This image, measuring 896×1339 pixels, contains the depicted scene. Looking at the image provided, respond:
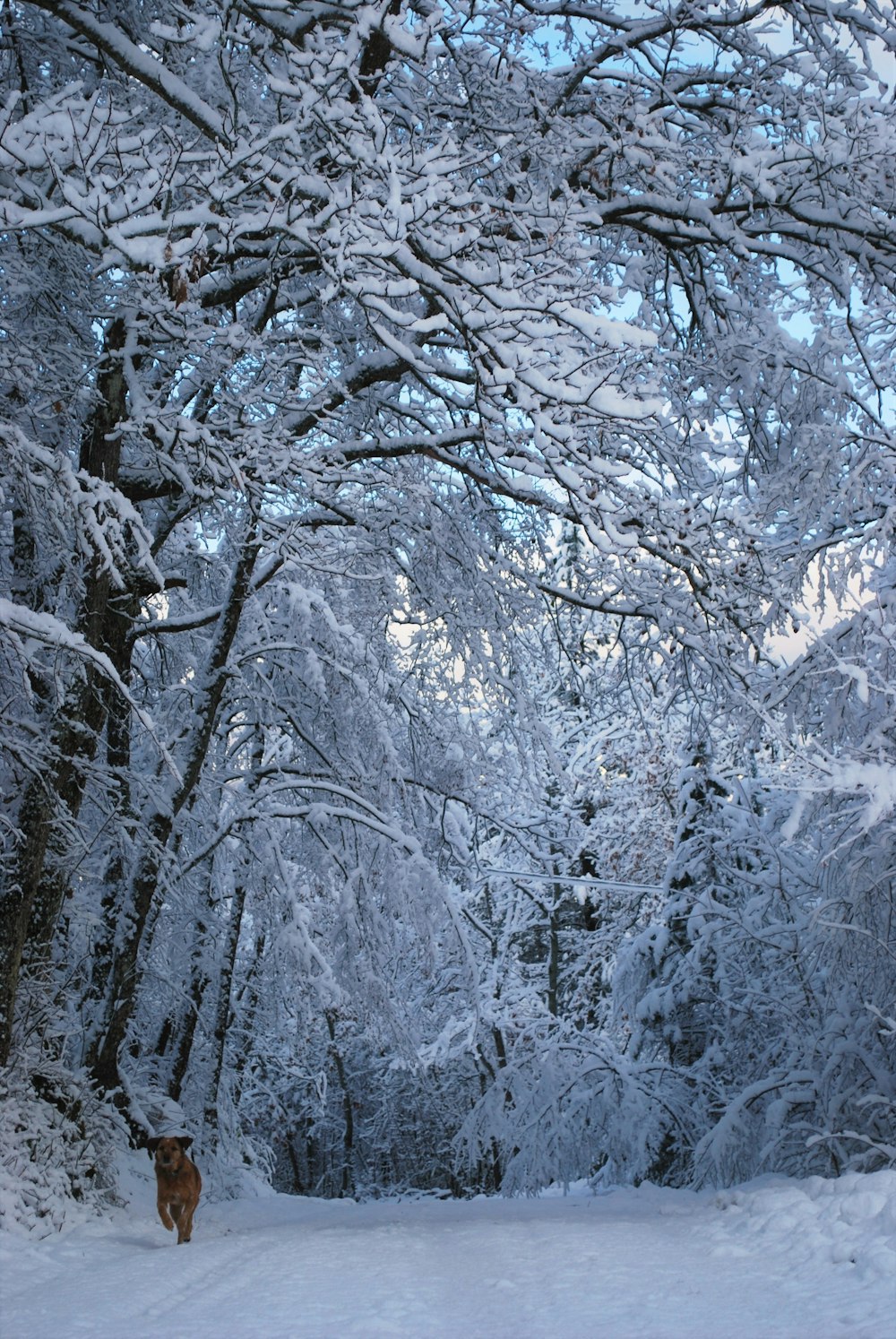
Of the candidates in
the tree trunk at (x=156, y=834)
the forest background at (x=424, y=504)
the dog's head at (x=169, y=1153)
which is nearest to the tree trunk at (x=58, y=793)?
the forest background at (x=424, y=504)

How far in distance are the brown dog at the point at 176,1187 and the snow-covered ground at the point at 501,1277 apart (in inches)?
7.4

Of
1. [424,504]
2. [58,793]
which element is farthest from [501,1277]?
[424,504]

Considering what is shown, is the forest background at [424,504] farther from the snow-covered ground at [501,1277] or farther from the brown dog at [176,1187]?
the snow-covered ground at [501,1277]

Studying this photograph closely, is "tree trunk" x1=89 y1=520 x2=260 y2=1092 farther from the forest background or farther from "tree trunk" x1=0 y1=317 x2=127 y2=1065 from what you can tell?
"tree trunk" x1=0 y1=317 x2=127 y2=1065

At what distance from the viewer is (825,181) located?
750 centimetres

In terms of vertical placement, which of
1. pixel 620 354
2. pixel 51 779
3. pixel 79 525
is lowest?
pixel 51 779

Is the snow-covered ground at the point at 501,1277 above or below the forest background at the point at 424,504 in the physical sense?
below

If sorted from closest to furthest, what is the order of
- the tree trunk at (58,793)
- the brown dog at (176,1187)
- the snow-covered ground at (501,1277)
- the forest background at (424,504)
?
the snow-covered ground at (501,1277) < the forest background at (424,504) < the tree trunk at (58,793) < the brown dog at (176,1187)

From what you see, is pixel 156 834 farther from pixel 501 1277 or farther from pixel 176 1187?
pixel 501 1277

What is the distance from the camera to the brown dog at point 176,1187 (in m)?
7.51

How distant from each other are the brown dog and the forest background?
0.67 meters

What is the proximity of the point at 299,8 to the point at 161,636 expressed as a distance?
8.61 meters

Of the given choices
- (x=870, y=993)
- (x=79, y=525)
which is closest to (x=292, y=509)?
(x=79, y=525)

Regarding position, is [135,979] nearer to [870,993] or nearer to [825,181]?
[870,993]
